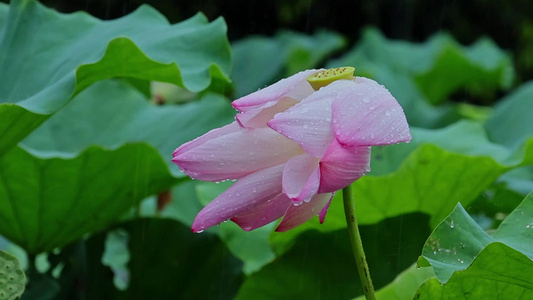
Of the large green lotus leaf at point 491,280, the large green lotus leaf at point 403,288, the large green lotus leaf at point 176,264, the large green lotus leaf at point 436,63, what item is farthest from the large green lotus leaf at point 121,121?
the large green lotus leaf at point 436,63

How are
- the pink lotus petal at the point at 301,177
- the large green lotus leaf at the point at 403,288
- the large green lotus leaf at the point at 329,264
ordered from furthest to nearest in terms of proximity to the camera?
the large green lotus leaf at the point at 329,264 < the large green lotus leaf at the point at 403,288 < the pink lotus petal at the point at 301,177

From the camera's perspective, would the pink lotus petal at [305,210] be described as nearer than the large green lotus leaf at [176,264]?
Yes

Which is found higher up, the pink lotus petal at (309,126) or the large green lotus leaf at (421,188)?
the pink lotus petal at (309,126)

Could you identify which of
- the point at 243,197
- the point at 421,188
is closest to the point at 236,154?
the point at 243,197

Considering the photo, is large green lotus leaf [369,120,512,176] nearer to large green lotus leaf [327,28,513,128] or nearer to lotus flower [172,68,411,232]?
lotus flower [172,68,411,232]

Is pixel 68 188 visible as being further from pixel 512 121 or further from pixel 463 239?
pixel 512 121

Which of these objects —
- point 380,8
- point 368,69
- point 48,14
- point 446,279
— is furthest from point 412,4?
point 446,279

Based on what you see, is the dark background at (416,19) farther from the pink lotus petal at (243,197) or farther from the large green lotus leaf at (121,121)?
the pink lotus petal at (243,197)

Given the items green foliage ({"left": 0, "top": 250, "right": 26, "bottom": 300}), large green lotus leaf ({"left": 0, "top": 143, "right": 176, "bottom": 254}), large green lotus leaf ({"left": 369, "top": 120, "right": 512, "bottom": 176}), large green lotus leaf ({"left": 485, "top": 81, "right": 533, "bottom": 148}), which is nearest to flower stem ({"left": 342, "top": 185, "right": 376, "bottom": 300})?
green foliage ({"left": 0, "top": 250, "right": 26, "bottom": 300})
